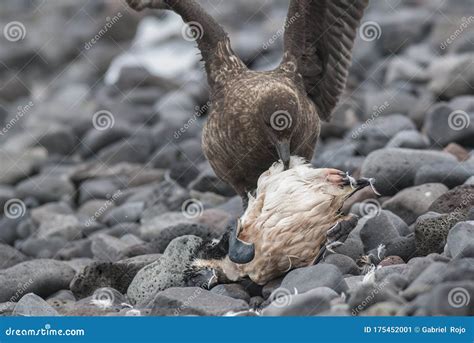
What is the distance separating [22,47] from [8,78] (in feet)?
4.10

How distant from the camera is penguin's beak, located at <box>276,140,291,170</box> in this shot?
7613 mm

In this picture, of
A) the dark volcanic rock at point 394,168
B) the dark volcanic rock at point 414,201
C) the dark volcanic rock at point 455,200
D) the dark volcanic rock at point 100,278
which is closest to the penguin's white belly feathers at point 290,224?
the dark volcanic rock at point 100,278

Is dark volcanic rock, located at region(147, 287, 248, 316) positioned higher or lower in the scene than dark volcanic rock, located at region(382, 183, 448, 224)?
higher

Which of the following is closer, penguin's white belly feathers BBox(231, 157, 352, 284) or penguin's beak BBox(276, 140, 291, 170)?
penguin's white belly feathers BBox(231, 157, 352, 284)

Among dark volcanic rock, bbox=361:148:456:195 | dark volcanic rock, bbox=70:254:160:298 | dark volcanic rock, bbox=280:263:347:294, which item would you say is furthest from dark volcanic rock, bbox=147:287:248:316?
dark volcanic rock, bbox=361:148:456:195

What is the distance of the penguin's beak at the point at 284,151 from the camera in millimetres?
7613

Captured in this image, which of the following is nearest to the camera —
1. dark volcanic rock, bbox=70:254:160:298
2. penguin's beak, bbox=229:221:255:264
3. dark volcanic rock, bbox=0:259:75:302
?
penguin's beak, bbox=229:221:255:264

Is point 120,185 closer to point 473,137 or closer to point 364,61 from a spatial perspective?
point 473,137

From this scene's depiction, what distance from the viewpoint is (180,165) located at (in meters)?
11.6

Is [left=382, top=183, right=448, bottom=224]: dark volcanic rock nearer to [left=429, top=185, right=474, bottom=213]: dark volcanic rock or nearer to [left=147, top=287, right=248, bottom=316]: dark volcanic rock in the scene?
[left=429, top=185, right=474, bottom=213]: dark volcanic rock

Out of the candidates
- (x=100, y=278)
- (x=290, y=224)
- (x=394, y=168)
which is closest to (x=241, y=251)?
(x=290, y=224)

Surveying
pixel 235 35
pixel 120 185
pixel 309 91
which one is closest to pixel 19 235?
pixel 120 185

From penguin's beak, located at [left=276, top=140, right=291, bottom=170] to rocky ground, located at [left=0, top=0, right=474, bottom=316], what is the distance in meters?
0.77

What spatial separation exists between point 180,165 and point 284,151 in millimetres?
4144
